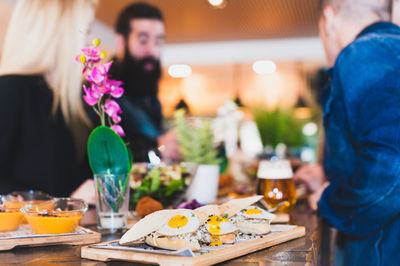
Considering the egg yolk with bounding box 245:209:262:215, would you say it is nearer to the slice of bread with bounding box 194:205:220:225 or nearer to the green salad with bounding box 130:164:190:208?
the slice of bread with bounding box 194:205:220:225

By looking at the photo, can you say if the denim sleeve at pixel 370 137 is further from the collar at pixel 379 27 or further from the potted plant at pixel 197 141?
the potted plant at pixel 197 141

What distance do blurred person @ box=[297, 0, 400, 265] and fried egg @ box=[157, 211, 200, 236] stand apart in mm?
316

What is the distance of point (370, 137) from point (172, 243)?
60 cm

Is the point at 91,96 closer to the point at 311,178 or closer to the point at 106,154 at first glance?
the point at 106,154

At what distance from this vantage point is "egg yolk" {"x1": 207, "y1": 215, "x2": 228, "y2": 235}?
857 millimetres

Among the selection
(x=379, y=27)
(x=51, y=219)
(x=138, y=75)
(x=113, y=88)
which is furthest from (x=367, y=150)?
(x=138, y=75)

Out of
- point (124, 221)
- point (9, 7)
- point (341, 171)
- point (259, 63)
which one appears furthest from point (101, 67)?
point (259, 63)

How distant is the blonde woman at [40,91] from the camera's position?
172cm

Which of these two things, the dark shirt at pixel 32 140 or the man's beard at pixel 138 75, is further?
the man's beard at pixel 138 75

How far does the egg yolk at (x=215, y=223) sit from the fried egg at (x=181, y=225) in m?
0.04

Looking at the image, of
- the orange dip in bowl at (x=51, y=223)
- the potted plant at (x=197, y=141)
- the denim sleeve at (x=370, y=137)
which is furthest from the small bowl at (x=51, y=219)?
the potted plant at (x=197, y=141)

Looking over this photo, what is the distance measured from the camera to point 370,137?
1128 mm

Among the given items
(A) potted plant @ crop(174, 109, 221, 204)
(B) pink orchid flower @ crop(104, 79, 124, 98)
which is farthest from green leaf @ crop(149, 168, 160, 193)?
Result: (A) potted plant @ crop(174, 109, 221, 204)

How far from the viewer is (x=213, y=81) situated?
272 inches
